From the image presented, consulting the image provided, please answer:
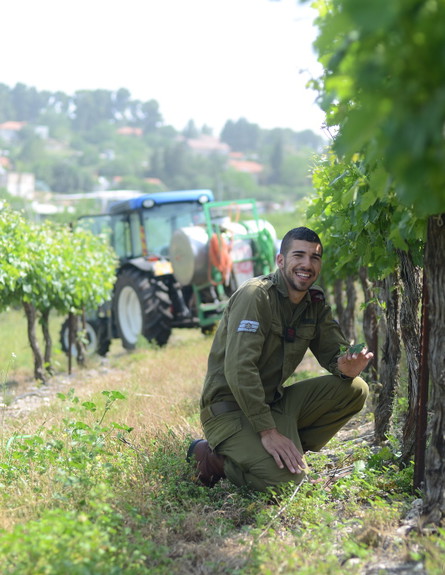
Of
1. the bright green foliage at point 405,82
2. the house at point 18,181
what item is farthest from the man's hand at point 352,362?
the house at point 18,181

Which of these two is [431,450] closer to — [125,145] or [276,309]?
[276,309]

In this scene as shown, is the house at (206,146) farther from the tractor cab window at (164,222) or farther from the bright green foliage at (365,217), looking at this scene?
the bright green foliage at (365,217)

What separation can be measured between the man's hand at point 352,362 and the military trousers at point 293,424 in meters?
0.09

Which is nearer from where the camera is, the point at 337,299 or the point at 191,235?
the point at 337,299

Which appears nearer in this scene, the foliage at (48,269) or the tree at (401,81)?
the tree at (401,81)

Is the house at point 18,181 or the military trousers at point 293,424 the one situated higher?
the house at point 18,181

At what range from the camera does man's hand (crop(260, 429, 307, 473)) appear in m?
3.90

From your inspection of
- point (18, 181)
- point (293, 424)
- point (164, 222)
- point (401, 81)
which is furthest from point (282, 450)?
point (18, 181)

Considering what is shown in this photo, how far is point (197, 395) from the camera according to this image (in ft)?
21.5

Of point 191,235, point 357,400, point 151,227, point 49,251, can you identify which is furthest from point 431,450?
point 151,227

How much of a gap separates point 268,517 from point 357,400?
3.59 ft

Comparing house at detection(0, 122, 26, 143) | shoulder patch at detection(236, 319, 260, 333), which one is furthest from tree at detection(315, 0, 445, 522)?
house at detection(0, 122, 26, 143)

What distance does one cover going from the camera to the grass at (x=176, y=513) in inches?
113

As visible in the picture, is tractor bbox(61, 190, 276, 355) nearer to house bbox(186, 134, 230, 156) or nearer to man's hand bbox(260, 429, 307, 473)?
man's hand bbox(260, 429, 307, 473)
